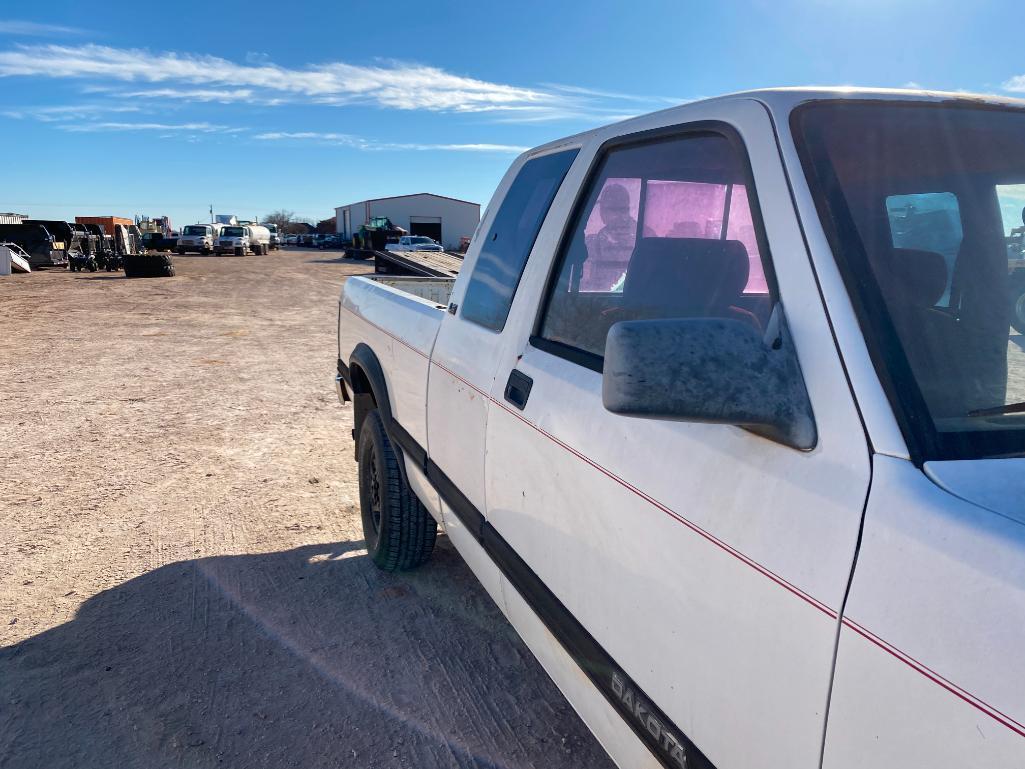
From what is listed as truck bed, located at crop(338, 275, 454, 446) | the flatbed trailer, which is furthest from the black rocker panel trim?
the flatbed trailer

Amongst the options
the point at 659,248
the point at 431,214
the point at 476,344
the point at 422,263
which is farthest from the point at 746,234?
the point at 431,214

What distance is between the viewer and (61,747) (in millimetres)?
2635

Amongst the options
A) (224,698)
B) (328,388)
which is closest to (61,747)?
(224,698)

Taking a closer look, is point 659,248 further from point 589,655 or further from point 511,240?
point 589,655

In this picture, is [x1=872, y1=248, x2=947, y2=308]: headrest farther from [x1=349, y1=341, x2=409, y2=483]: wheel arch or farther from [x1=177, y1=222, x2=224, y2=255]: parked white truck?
[x1=177, y1=222, x2=224, y2=255]: parked white truck

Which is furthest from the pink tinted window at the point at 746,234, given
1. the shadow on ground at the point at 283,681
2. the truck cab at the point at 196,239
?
the truck cab at the point at 196,239

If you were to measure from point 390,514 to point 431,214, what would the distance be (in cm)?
6949

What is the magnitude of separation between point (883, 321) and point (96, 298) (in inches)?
820

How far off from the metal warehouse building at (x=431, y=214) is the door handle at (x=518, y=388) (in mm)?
68869

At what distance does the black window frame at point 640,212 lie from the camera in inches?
58.7

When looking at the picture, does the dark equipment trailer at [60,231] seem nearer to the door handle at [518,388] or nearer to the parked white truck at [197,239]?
the parked white truck at [197,239]

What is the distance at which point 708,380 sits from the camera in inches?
47.8

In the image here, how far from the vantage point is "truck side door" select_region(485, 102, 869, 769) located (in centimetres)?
120

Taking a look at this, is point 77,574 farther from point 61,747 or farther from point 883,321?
point 883,321
